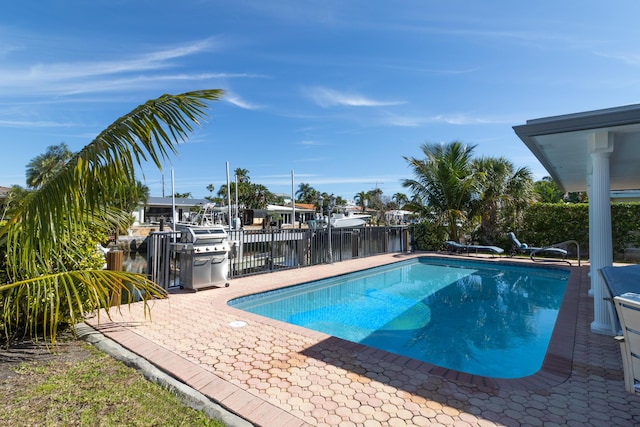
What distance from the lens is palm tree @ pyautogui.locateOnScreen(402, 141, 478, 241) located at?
15.4m

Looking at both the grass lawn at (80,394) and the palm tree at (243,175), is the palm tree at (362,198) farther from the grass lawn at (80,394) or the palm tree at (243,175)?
the grass lawn at (80,394)

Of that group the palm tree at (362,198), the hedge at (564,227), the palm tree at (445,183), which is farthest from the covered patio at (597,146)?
the palm tree at (362,198)

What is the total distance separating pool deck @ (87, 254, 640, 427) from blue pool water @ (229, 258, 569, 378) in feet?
2.92

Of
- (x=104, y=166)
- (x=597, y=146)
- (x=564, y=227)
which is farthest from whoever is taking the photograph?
(x=564, y=227)

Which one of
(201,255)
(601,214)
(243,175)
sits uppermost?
(243,175)

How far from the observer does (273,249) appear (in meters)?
10.3

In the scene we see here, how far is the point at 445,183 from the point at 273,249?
9638mm

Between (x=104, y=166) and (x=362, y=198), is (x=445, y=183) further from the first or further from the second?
(x=362, y=198)

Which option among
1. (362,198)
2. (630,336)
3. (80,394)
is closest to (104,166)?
(80,394)

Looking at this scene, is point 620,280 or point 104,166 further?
point 620,280

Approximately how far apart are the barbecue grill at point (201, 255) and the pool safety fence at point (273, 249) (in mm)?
277

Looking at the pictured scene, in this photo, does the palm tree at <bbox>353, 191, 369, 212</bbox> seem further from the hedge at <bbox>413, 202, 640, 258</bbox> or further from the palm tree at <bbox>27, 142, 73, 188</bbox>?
the palm tree at <bbox>27, 142, 73, 188</bbox>

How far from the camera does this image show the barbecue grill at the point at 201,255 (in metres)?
7.44

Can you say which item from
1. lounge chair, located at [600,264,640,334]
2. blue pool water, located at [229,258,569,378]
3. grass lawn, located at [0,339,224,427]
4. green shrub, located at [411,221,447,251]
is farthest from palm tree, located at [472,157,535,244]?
grass lawn, located at [0,339,224,427]
